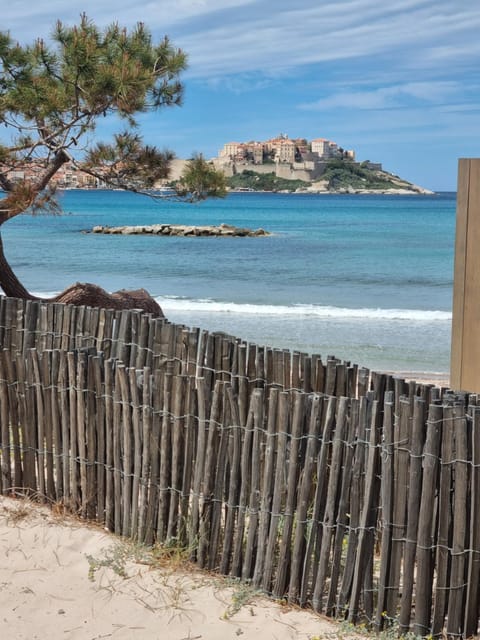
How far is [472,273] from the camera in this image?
201 inches

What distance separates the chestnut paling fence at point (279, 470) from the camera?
3.38 meters

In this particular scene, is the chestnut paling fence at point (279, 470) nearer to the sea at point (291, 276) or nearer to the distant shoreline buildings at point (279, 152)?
the sea at point (291, 276)

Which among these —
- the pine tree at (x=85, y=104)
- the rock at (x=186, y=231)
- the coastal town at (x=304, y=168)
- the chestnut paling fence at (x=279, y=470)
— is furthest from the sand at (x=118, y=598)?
the coastal town at (x=304, y=168)

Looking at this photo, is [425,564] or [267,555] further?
[267,555]

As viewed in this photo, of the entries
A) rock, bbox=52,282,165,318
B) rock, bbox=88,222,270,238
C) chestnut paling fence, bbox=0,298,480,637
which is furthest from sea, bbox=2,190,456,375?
chestnut paling fence, bbox=0,298,480,637

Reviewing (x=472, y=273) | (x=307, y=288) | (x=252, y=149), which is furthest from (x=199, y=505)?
(x=252, y=149)

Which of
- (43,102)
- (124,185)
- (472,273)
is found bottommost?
(472,273)

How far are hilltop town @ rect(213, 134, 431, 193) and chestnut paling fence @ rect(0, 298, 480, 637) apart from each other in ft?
323

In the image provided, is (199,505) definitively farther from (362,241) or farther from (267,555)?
(362,241)

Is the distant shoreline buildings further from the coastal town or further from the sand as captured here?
the sand

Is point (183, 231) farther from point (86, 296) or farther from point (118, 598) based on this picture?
point (118, 598)

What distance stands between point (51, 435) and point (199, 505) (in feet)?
3.54

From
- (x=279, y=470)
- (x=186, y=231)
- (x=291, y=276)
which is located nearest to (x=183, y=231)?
(x=186, y=231)

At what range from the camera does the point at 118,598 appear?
3748mm
